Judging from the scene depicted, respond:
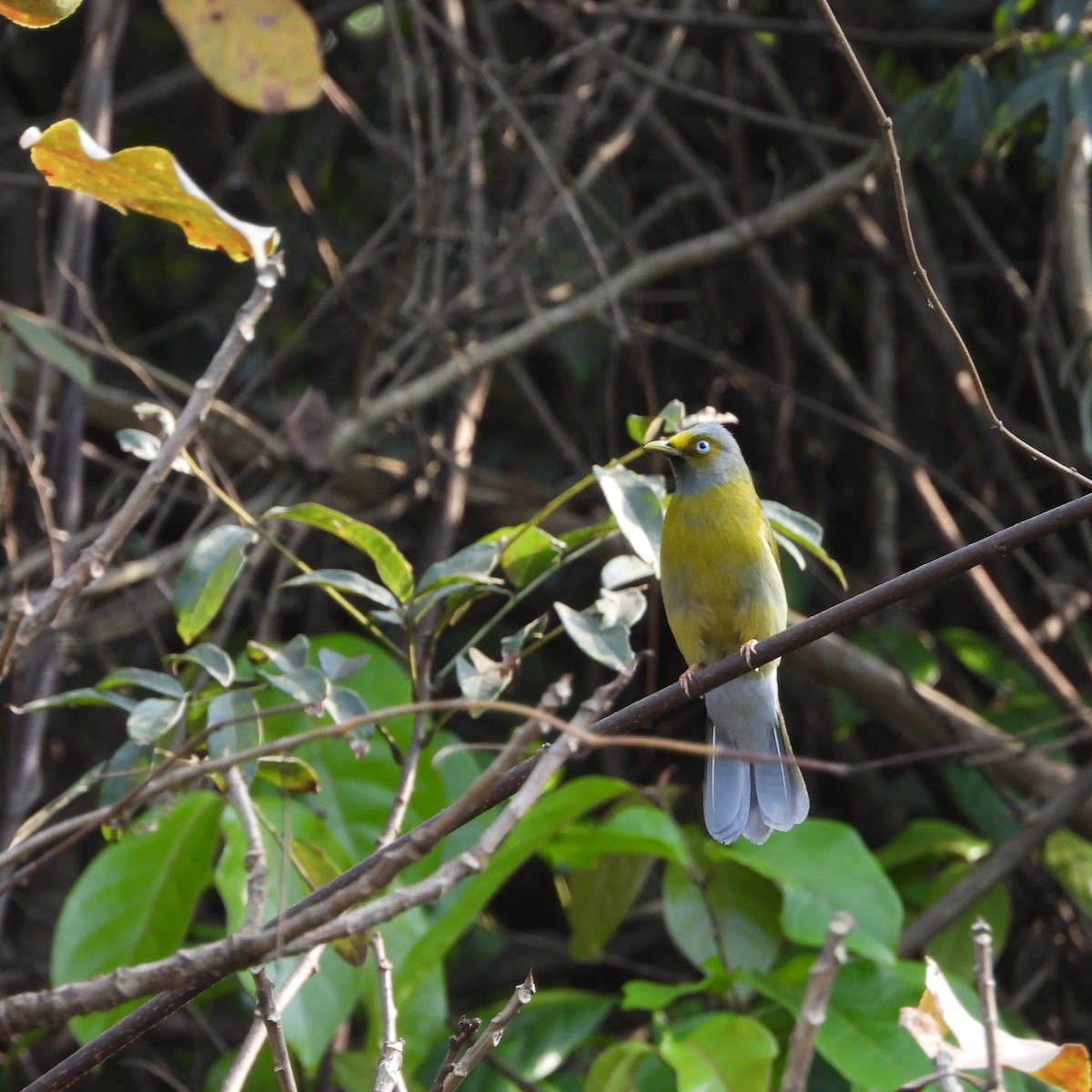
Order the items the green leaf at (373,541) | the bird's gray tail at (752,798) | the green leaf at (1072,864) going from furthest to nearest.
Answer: the green leaf at (1072,864) → the bird's gray tail at (752,798) → the green leaf at (373,541)

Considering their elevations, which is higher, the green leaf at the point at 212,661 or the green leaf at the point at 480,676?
the green leaf at the point at 212,661

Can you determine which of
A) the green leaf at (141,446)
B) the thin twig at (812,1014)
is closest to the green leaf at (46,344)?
the green leaf at (141,446)

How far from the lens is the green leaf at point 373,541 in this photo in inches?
82.0

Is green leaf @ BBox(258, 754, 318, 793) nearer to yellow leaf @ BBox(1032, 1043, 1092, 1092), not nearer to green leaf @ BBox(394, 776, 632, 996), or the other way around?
green leaf @ BBox(394, 776, 632, 996)

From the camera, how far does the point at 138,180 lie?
166cm

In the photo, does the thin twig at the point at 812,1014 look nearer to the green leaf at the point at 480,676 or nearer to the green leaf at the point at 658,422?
the green leaf at the point at 480,676

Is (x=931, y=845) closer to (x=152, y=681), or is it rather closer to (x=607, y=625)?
(x=607, y=625)

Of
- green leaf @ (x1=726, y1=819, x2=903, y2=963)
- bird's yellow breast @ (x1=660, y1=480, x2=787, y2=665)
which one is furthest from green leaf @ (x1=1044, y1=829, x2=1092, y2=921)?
bird's yellow breast @ (x1=660, y1=480, x2=787, y2=665)

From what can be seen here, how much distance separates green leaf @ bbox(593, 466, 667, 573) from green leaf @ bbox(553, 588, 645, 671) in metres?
0.07

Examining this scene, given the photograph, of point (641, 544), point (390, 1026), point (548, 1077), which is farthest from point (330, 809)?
point (390, 1026)

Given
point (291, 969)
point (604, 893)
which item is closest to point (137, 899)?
point (291, 969)

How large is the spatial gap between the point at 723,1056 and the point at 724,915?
548 mm

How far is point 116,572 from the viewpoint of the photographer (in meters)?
3.44

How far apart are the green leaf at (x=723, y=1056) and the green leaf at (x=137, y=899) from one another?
3.03 feet
